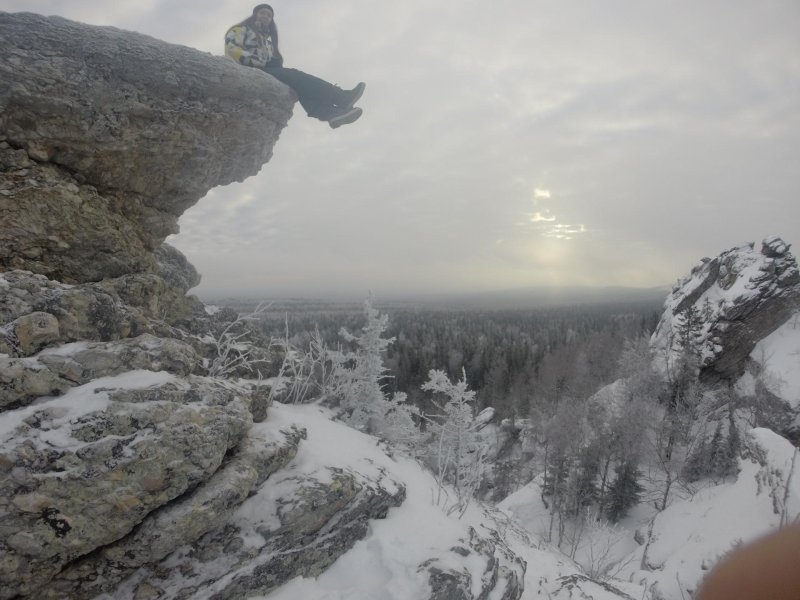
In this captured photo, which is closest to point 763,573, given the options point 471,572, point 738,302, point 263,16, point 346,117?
point 471,572

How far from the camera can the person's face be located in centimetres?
758

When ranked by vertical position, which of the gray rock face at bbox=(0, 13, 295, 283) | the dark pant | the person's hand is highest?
the dark pant

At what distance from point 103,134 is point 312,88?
12.1ft

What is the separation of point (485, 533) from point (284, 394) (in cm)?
440

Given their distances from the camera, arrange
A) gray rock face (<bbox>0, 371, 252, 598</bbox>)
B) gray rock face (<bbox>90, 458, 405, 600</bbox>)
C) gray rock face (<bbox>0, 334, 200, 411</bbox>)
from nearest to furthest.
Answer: gray rock face (<bbox>0, 371, 252, 598</bbox>) → gray rock face (<bbox>0, 334, 200, 411</bbox>) → gray rock face (<bbox>90, 458, 405, 600</bbox>)

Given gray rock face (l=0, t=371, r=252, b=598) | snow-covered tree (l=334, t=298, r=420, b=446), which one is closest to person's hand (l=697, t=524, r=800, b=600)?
gray rock face (l=0, t=371, r=252, b=598)

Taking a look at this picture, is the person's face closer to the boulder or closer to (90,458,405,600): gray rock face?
(90,458,405,600): gray rock face

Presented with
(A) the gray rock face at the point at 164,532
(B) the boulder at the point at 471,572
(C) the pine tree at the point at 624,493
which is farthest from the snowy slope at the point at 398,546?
(C) the pine tree at the point at 624,493

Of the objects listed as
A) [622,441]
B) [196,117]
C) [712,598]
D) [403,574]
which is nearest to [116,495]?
[403,574]

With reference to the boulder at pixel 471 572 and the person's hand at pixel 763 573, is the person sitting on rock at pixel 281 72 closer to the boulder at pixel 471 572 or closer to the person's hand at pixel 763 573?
the boulder at pixel 471 572

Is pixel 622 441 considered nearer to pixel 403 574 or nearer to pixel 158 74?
pixel 403 574

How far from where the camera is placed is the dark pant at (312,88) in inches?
306

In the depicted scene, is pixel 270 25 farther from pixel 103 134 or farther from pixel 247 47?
pixel 103 134

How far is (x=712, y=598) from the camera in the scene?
1.92 metres
